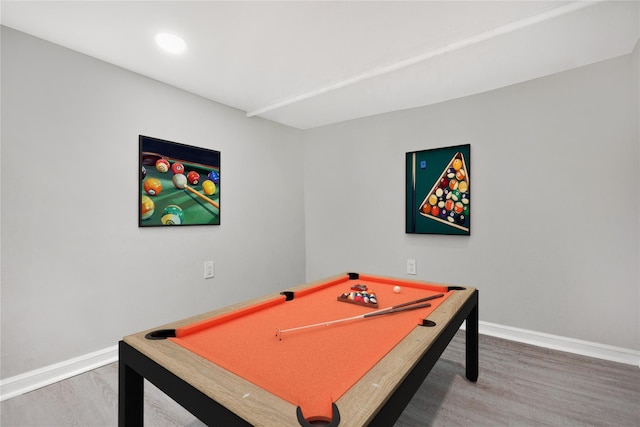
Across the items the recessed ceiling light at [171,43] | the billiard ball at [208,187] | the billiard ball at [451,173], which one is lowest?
the billiard ball at [208,187]

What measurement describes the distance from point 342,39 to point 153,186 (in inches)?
67.1

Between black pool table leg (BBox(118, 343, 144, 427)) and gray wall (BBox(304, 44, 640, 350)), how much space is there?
2346mm

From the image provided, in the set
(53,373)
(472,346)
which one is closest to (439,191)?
(472,346)

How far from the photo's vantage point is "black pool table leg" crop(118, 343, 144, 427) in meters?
1.02

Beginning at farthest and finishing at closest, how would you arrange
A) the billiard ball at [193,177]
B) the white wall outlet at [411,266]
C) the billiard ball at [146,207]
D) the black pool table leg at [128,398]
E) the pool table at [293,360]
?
the white wall outlet at [411,266]
the billiard ball at [193,177]
the billiard ball at [146,207]
the black pool table leg at [128,398]
the pool table at [293,360]

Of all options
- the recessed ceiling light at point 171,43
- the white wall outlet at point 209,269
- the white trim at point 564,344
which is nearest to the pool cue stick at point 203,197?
→ the white wall outlet at point 209,269

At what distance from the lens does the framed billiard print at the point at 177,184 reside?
2225mm

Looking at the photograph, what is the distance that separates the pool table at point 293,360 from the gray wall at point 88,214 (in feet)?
4.00

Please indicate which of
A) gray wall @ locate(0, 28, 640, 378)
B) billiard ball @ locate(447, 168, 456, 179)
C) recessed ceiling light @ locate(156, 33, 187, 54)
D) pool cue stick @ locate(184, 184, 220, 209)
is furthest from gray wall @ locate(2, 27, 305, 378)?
billiard ball @ locate(447, 168, 456, 179)

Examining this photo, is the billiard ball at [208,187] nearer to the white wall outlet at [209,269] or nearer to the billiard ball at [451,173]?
the white wall outlet at [209,269]

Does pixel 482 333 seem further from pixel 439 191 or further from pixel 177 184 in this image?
pixel 177 184

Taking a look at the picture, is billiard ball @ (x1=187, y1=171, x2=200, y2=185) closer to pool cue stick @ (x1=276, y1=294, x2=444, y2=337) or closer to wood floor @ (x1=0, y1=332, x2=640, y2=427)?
wood floor @ (x1=0, y1=332, x2=640, y2=427)

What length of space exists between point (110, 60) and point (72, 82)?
284mm

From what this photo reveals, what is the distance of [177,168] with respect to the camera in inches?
94.2
